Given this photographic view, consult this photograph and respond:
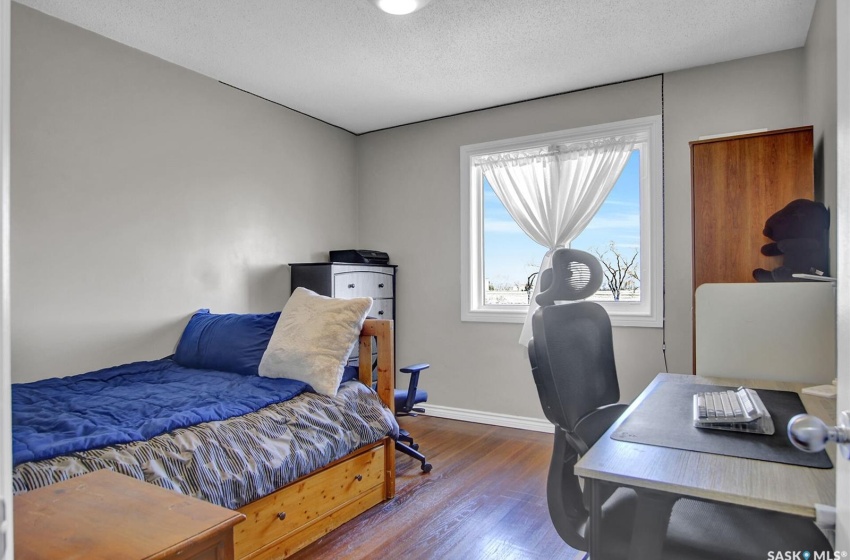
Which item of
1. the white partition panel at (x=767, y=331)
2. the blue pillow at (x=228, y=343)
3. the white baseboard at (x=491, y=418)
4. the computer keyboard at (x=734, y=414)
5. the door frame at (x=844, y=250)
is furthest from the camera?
the white baseboard at (x=491, y=418)

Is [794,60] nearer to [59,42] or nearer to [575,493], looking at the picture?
[575,493]

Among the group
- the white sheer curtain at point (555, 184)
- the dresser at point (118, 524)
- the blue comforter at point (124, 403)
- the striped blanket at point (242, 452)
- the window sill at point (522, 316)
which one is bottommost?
the striped blanket at point (242, 452)

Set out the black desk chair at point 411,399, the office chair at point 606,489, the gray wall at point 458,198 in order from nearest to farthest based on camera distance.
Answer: the office chair at point 606,489, the black desk chair at point 411,399, the gray wall at point 458,198

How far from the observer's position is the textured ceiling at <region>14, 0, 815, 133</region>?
2660mm

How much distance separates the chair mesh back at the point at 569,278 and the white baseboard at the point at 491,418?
2.36 metres

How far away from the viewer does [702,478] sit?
99cm

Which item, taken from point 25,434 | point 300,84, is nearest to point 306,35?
point 300,84

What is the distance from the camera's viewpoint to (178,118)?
3.38m

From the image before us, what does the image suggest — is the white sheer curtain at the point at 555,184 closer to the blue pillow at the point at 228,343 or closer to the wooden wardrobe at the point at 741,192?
the wooden wardrobe at the point at 741,192

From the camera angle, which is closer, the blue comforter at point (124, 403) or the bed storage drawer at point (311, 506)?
the blue comforter at point (124, 403)

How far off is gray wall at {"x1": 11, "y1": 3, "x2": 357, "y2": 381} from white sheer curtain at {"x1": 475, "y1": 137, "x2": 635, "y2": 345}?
1831mm

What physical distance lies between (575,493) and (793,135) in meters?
2.17

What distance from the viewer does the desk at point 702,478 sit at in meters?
0.91

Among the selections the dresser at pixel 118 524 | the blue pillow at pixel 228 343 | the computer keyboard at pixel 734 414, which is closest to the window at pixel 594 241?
the blue pillow at pixel 228 343
